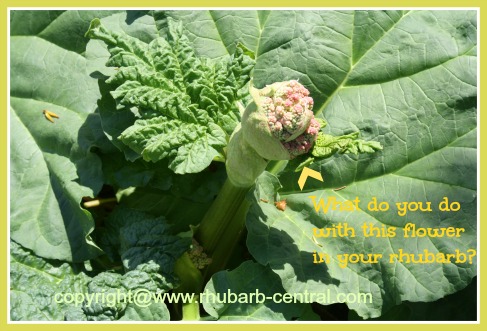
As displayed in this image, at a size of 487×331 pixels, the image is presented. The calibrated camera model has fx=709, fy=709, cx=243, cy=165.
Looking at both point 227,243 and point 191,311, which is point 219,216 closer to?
point 227,243

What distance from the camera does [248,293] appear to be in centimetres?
312

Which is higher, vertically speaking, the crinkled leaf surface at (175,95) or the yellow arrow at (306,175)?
the crinkled leaf surface at (175,95)

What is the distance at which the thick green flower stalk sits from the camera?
8.22 feet

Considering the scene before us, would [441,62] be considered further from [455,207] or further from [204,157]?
[204,157]

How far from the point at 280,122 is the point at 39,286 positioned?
1.51 meters

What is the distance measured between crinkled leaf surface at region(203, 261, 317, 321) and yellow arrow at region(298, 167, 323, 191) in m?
0.41

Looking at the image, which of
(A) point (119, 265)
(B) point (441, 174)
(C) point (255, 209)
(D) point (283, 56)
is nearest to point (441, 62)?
(B) point (441, 174)

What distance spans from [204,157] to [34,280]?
1104 mm

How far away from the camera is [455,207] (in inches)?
121

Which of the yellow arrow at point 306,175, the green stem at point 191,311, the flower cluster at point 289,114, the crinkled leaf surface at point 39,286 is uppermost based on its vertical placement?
the flower cluster at point 289,114

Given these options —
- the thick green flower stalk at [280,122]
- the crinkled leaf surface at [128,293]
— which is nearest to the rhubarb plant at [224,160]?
the crinkled leaf surface at [128,293]

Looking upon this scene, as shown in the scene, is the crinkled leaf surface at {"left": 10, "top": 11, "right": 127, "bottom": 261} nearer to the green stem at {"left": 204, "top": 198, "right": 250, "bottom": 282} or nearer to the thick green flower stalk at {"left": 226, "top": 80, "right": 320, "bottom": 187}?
the green stem at {"left": 204, "top": 198, "right": 250, "bottom": 282}

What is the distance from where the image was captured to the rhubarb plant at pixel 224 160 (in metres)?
2.96

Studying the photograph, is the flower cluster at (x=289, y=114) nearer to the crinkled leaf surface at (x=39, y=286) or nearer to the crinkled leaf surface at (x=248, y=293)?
the crinkled leaf surface at (x=248, y=293)
